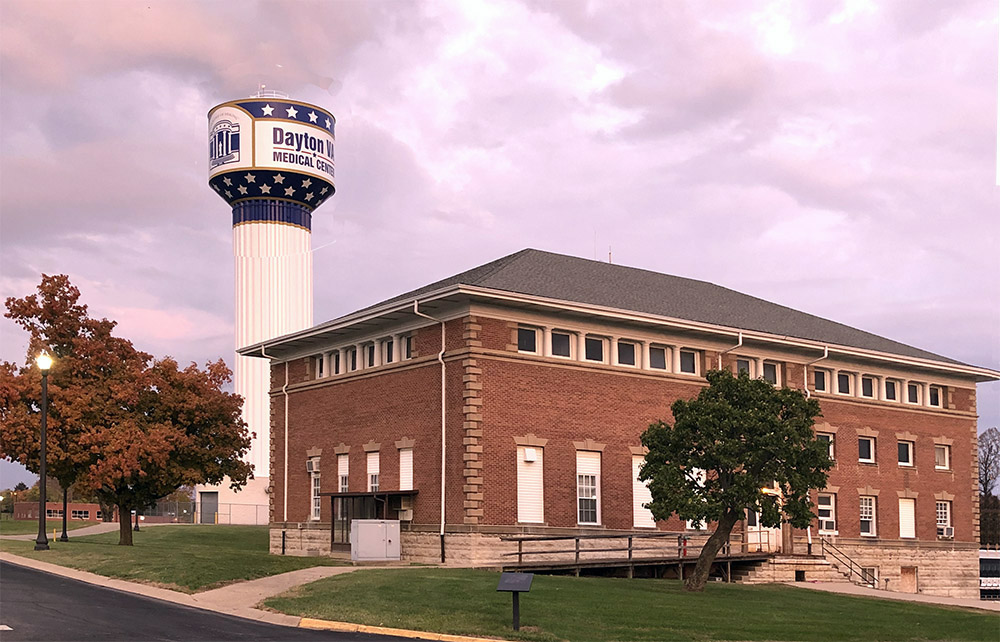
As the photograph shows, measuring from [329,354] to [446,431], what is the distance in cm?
948

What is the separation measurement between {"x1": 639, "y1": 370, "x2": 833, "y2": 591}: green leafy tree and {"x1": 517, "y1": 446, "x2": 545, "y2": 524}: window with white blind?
6788 mm

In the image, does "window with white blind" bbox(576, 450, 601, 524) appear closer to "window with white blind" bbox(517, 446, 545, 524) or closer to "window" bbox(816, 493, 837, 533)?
"window with white blind" bbox(517, 446, 545, 524)

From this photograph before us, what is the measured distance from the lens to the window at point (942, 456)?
55.9 m

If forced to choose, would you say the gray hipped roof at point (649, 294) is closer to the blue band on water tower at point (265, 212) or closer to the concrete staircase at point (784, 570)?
the concrete staircase at point (784, 570)

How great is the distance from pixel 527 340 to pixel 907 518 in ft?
74.7

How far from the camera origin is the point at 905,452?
54.7 metres

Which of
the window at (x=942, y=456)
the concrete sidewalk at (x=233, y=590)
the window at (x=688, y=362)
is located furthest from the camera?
the window at (x=942, y=456)

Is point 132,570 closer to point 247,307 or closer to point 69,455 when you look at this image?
point 69,455

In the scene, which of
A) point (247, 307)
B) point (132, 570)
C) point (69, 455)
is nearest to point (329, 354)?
point (69, 455)

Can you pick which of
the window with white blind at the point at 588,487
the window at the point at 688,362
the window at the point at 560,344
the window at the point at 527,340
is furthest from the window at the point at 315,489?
the window at the point at 688,362

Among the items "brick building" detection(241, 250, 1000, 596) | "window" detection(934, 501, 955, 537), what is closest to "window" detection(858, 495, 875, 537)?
"brick building" detection(241, 250, 1000, 596)

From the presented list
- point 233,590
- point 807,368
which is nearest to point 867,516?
point 807,368

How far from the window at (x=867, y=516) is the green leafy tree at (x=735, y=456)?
1872 cm

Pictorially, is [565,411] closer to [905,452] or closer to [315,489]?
[315,489]
